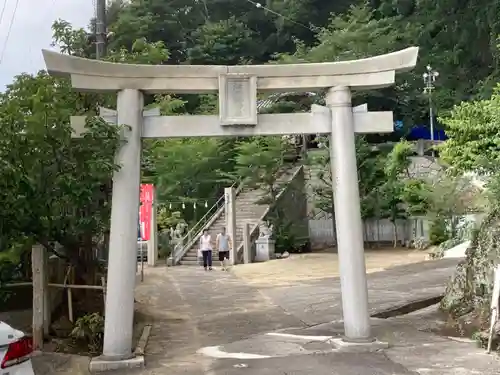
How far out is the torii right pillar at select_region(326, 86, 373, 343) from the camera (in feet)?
28.8

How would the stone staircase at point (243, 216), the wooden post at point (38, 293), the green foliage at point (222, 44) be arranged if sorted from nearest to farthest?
the wooden post at point (38, 293), the stone staircase at point (243, 216), the green foliage at point (222, 44)

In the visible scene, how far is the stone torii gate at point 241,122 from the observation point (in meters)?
8.38

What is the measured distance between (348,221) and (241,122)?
2116mm

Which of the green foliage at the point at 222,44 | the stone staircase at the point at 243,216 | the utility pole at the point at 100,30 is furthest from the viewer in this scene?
the green foliage at the point at 222,44

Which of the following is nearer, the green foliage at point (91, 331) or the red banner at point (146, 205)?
the green foliage at point (91, 331)

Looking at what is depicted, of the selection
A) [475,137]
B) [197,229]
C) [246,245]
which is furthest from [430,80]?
[475,137]

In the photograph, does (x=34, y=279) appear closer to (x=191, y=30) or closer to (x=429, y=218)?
(x=429, y=218)

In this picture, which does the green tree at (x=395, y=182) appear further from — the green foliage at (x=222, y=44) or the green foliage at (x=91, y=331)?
the green foliage at (x=91, y=331)

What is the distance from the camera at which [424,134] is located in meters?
40.9

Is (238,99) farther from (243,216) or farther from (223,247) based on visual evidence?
(243,216)

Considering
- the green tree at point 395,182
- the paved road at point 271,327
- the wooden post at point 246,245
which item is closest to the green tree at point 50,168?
the paved road at point 271,327

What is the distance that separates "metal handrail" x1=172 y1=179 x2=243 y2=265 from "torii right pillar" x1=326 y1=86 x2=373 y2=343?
60.8 ft

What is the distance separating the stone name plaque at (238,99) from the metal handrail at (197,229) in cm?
1861

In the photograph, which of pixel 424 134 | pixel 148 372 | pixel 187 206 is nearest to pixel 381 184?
pixel 187 206
